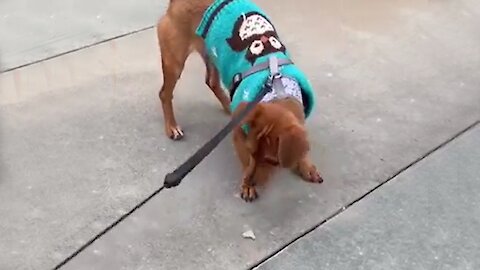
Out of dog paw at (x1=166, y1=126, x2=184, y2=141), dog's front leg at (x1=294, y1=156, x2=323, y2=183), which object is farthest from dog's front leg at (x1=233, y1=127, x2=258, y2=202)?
dog paw at (x1=166, y1=126, x2=184, y2=141)

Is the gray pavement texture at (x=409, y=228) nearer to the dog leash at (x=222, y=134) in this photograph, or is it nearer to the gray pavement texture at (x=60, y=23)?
the dog leash at (x=222, y=134)

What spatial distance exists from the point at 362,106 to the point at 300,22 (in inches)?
36.6

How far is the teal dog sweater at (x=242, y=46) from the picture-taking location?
314cm

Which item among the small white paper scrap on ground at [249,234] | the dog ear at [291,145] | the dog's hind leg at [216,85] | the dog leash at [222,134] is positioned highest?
the dog leash at [222,134]

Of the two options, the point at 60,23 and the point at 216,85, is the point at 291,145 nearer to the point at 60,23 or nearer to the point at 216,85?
the point at 216,85

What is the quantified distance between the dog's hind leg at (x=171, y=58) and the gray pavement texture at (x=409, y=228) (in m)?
0.95

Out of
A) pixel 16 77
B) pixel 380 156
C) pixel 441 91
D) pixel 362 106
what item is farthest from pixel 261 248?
pixel 16 77

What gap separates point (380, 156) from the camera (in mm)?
3635

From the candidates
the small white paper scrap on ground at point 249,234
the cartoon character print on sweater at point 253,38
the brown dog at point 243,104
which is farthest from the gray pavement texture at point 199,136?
the cartoon character print on sweater at point 253,38

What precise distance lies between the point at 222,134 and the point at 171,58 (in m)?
1.00

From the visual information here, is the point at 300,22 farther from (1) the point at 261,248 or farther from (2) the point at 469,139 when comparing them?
(1) the point at 261,248

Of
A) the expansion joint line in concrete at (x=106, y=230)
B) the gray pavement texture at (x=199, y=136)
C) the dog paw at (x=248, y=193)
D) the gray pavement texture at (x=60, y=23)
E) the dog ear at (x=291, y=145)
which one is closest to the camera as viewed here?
the dog ear at (x=291, y=145)

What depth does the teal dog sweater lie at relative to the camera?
314cm

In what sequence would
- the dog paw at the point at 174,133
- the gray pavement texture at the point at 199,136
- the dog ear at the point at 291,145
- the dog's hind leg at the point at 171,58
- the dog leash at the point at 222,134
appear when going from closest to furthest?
the dog leash at the point at 222,134 → the dog ear at the point at 291,145 → the gray pavement texture at the point at 199,136 → the dog's hind leg at the point at 171,58 → the dog paw at the point at 174,133
